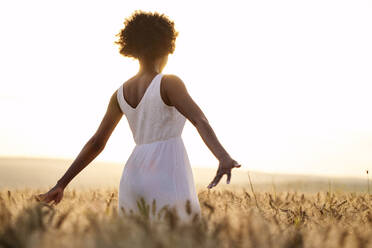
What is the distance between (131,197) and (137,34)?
87 centimetres

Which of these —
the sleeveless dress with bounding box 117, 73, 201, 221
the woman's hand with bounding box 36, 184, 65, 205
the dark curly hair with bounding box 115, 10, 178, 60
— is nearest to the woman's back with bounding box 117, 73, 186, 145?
the sleeveless dress with bounding box 117, 73, 201, 221

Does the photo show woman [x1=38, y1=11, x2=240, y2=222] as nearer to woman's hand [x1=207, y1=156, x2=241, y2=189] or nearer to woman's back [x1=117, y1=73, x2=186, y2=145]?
woman's back [x1=117, y1=73, x2=186, y2=145]

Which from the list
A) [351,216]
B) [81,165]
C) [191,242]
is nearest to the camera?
[191,242]

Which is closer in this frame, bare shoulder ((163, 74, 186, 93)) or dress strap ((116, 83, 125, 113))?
bare shoulder ((163, 74, 186, 93))

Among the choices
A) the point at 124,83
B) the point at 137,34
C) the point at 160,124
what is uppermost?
the point at 137,34

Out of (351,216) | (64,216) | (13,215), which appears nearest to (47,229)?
(64,216)

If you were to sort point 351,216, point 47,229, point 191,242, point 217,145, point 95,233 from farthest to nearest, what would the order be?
point 351,216, point 217,145, point 47,229, point 95,233, point 191,242

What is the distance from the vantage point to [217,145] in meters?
2.20

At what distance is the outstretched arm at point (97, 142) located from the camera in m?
3.00

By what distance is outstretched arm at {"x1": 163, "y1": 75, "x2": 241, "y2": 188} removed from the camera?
79.5 inches

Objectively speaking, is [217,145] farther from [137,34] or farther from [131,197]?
[137,34]

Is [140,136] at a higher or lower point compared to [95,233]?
higher

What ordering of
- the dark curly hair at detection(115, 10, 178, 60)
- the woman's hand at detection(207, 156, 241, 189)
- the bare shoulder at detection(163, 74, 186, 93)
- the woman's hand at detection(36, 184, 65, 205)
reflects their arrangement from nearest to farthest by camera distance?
the woman's hand at detection(207, 156, 241, 189) → the bare shoulder at detection(163, 74, 186, 93) → the dark curly hair at detection(115, 10, 178, 60) → the woman's hand at detection(36, 184, 65, 205)

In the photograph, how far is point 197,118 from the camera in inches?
93.2
